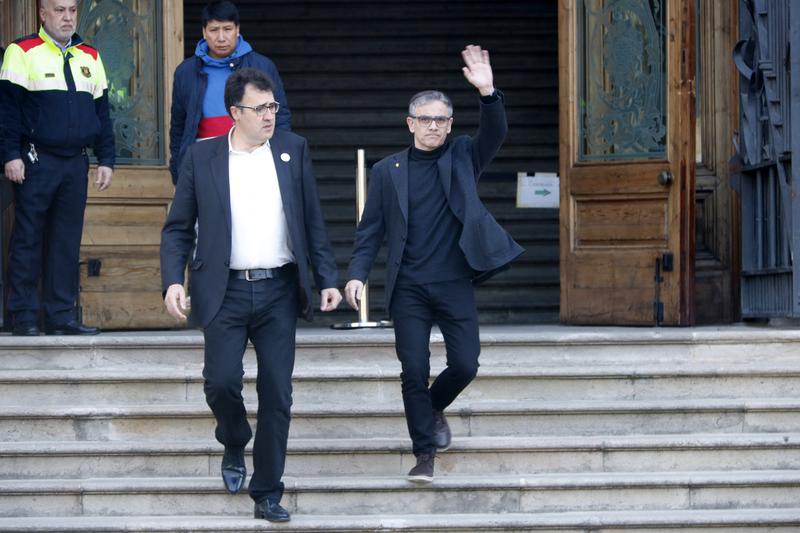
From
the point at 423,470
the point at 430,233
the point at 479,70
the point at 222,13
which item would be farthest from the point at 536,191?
the point at 479,70

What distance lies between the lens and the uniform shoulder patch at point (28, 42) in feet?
29.3

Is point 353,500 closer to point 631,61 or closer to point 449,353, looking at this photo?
point 449,353

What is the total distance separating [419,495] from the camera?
7281 mm

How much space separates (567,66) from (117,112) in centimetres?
280

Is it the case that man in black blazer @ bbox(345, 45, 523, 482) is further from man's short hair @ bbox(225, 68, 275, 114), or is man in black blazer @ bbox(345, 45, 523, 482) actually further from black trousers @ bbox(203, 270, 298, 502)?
man's short hair @ bbox(225, 68, 275, 114)

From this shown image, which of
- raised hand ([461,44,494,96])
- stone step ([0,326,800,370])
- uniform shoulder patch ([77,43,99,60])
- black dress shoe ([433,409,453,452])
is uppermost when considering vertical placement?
uniform shoulder patch ([77,43,99,60])

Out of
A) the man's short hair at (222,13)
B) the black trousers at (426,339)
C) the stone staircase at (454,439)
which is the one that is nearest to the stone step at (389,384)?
the stone staircase at (454,439)

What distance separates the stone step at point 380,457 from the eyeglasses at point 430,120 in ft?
4.98

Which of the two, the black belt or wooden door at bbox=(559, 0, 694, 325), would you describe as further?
wooden door at bbox=(559, 0, 694, 325)

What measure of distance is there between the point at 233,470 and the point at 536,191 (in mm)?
4426

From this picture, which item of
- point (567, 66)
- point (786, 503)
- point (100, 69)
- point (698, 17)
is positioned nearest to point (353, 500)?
point (786, 503)

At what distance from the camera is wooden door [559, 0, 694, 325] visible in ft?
32.2

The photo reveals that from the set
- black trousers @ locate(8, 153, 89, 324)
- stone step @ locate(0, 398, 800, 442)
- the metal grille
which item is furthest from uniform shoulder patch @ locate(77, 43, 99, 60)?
the metal grille

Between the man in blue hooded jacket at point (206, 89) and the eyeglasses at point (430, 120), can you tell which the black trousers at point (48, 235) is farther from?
the eyeglasses at point (430, 120)
